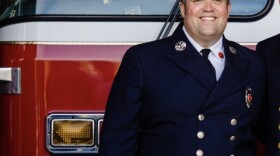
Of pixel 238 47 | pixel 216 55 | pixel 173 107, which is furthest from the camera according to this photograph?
pixel 238 47

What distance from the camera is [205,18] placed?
2.33 meters

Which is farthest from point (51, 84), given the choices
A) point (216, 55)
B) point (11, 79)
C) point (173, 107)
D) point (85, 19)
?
point (216, 55)

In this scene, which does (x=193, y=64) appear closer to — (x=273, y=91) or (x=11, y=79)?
(x=273, y=91)

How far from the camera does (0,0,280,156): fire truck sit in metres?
Result: 2.62

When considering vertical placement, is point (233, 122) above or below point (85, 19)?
below

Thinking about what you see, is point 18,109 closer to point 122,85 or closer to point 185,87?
point 122,85

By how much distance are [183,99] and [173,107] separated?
0.16ft

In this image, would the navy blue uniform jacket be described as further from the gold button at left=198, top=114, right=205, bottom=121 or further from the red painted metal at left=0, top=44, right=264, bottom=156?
the red painted metal at left=0, top=44, right=264, bottom=156

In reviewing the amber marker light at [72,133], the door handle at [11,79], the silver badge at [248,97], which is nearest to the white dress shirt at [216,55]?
the silver badge at [248,97]

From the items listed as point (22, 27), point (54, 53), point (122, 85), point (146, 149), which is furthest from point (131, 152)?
point (22, 27)

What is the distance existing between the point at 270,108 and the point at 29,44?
1.00 meters

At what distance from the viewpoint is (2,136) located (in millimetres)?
2725

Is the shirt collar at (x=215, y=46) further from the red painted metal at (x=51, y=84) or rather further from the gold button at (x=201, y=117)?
the red painted metal at (x=51, y=84)

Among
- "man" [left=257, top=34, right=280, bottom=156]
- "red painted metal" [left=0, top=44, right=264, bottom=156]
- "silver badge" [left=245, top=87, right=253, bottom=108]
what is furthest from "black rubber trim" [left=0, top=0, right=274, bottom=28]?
"silver badge" [left=245, top=87, right=253, bottom=108]
